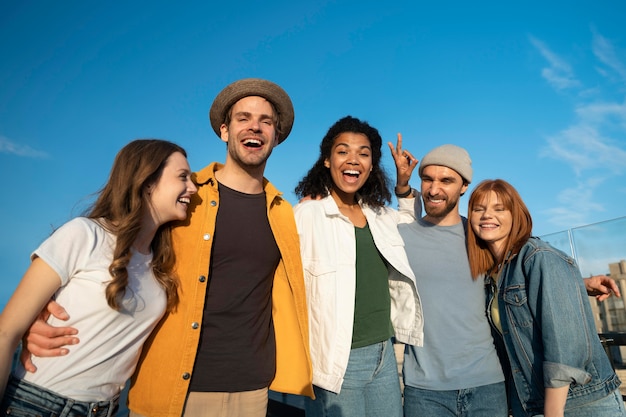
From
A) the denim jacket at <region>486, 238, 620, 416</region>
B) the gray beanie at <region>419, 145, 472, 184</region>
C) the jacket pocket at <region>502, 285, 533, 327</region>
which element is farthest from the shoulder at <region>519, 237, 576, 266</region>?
the gray beanie at <region>419, 145, 472, 184</region>

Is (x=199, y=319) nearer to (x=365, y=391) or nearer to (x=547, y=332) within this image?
(x=365, y=391)

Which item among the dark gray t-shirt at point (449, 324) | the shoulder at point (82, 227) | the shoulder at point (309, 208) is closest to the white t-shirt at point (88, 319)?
the shoulder at point (82, 227)

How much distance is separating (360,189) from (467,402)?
1811 millimetres

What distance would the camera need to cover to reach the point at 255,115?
2803 mm

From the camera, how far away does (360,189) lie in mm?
3602

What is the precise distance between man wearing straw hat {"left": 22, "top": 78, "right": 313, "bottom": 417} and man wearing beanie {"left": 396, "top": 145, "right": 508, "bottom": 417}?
934 millimetres

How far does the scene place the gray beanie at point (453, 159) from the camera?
128 inches

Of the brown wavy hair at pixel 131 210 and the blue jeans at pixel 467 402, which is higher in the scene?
the brown wavy hair at pixel 131 210

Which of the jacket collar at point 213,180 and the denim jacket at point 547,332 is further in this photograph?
the jacket collar at point 213,180

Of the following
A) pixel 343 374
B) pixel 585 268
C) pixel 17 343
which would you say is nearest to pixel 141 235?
pixel 17 343

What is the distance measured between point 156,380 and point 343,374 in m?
1.11

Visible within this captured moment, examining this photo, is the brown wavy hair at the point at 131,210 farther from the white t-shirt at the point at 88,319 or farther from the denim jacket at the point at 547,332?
the denim jacket at the point at 547,332

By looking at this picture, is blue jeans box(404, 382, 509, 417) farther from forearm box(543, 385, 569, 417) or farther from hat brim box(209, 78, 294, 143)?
hat brim box(209, 78, 294, 143)

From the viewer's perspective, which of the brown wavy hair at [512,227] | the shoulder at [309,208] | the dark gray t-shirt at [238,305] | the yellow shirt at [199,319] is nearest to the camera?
the yellow shirt at [199,319]
